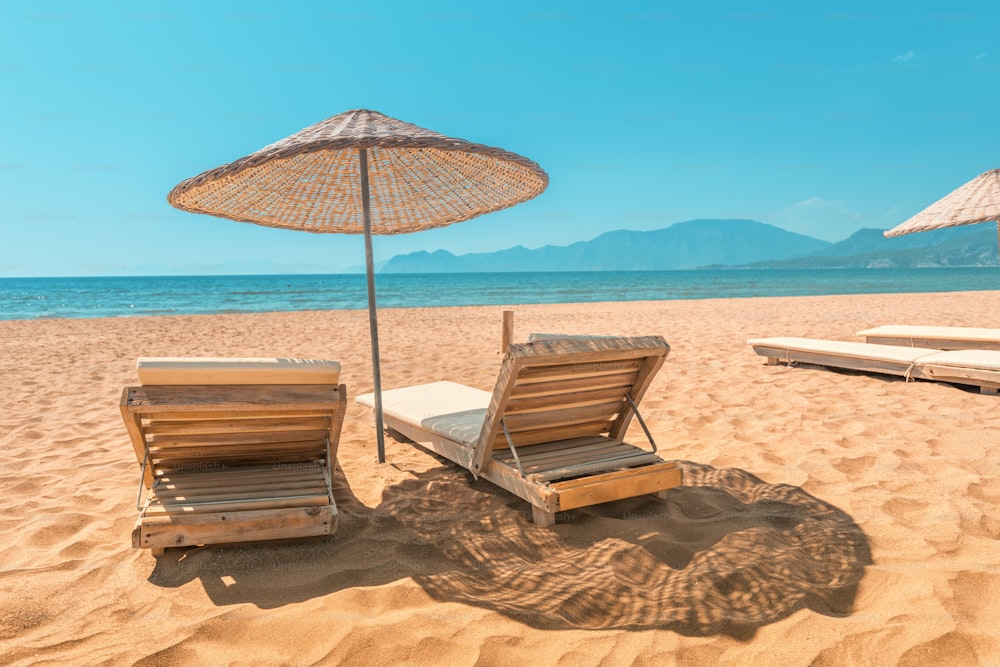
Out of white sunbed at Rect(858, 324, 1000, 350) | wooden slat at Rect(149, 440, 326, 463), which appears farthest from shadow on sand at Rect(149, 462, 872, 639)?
white sunbed at Rect(858, 324, 1000, 350)

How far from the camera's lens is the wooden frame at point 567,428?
107 inches

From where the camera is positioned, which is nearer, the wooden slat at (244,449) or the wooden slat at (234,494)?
the wooden slat at (234,494)

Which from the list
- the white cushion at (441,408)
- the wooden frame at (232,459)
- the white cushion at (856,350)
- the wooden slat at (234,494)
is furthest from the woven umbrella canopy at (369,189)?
the white cushion at (856,350)

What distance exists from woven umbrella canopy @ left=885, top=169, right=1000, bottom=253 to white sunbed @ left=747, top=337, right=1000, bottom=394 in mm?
1244

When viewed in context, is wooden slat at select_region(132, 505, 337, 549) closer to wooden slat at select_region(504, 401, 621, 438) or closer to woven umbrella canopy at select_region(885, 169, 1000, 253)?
wooden slat at select_region(504, 401, 621, 438)

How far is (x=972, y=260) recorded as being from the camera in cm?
10300

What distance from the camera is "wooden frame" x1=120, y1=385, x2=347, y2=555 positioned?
249 cm

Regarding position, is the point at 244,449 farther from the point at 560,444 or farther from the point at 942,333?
the point at 942,333

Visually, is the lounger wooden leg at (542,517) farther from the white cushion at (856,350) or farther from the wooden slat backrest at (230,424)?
the white cushion at (856,350)

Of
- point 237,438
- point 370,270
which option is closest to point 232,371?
point 237,438

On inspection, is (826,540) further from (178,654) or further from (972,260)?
(972,260)

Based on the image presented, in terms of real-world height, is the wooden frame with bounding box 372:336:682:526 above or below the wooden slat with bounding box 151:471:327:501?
above

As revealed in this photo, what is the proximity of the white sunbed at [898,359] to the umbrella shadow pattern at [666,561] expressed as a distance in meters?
3.20

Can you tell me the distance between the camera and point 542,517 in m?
2.83
